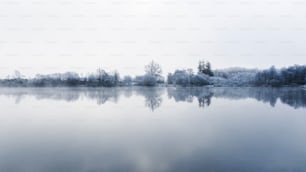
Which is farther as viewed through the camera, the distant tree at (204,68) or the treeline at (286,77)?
the distant tree at (204,68)

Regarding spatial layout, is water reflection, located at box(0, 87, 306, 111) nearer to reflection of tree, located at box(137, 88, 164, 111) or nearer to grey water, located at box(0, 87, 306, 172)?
reflection of tree, located at box(137, 88, 164, 111)

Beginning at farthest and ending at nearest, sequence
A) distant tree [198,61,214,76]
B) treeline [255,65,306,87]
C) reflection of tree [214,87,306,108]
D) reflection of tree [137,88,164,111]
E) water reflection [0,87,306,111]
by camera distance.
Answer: distant tree [198,61,214,76] < treeline [255,65,306,87] < water reflection [0,87,306,111] < reflection of tree [214,87,306,108] < reflection of tree [137,88,164,111]

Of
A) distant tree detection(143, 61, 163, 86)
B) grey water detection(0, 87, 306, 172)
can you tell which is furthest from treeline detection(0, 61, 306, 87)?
grey water detection(0, 87, 306, 172)

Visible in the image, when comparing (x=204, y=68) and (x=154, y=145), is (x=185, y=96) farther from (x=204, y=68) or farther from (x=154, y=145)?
(x=204, y=68)

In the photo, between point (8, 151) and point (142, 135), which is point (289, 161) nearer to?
point (142, 135)

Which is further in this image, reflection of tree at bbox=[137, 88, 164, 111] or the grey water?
reflection of tree at bbox=[137, 88, 164, 111]

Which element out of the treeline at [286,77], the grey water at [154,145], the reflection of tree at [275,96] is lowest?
the grey water at [154,145]

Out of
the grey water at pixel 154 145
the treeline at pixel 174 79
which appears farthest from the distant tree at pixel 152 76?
the grey water at pixel 154 145

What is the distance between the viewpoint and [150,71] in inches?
1560

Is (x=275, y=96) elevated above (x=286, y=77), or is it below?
below

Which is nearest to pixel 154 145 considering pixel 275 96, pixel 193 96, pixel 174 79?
pixel 193 96

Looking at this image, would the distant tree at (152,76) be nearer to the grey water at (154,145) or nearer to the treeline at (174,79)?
the treeline at (174,79)

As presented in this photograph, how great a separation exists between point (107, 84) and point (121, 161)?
3346cm

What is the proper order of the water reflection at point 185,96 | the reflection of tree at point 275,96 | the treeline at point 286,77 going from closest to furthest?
the reflection of tree at point 275,96 → the water reflection at point 185,96 → the treeline at point 286,77
